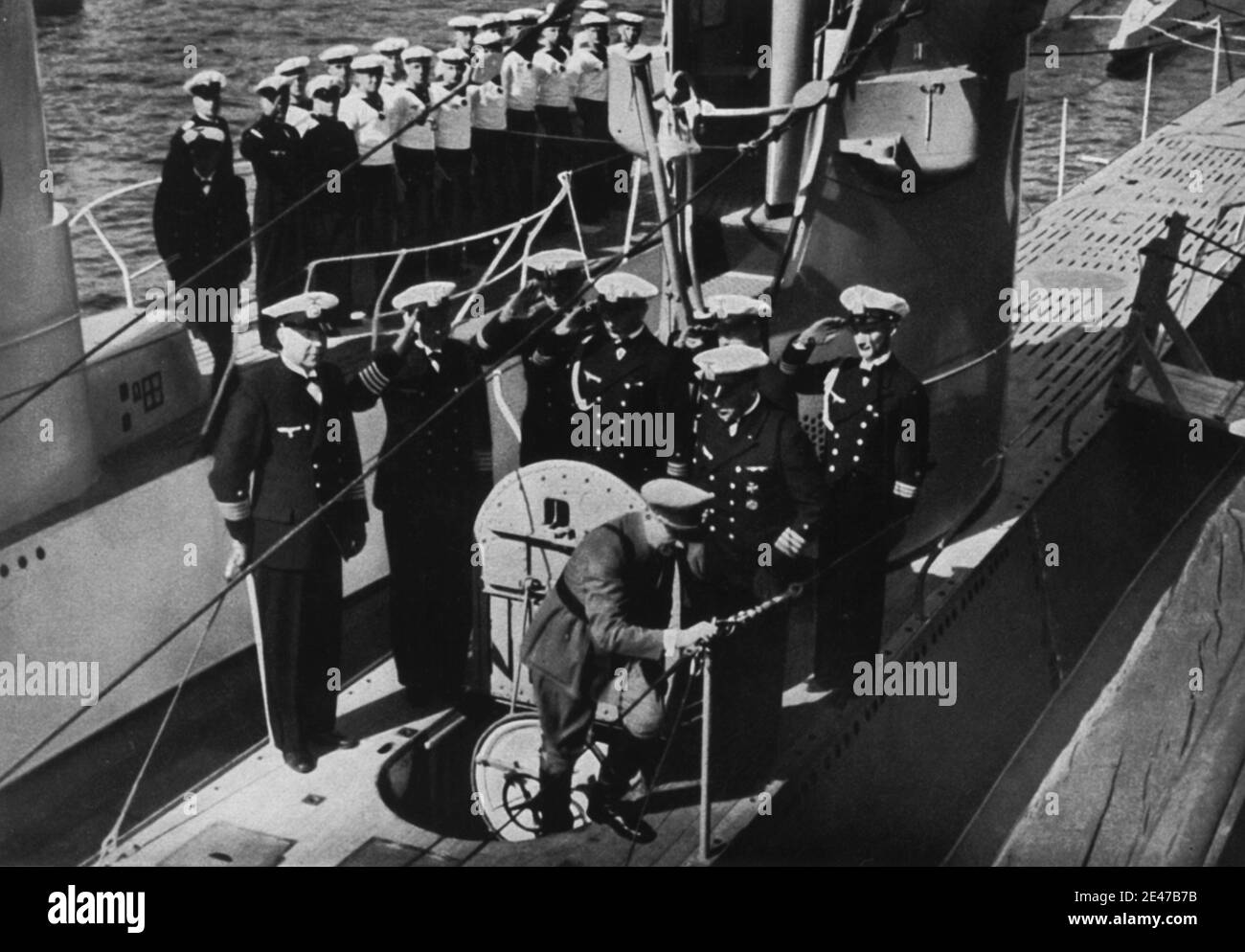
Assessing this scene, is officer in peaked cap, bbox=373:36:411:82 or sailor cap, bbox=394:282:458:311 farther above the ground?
officer in peaked cap, bbox=373:36:411:82

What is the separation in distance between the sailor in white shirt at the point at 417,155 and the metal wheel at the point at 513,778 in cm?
421

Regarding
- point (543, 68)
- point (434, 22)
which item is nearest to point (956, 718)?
point (543, 68)

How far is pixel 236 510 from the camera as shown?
463cm

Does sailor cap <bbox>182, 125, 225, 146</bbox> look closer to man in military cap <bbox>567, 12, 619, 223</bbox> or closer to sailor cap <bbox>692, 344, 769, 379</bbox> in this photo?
sailor cap <bbox>692, 344, 769, 379</bbox>

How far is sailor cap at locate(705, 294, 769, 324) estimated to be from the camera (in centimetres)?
493

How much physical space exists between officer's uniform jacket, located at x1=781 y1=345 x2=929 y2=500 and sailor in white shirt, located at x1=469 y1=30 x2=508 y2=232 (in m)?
4.36

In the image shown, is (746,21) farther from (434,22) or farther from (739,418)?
(434,22)

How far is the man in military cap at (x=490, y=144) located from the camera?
9055 mm

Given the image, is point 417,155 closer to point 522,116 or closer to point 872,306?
point 522,116

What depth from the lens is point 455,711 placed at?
5109 mm

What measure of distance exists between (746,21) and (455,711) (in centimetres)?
354

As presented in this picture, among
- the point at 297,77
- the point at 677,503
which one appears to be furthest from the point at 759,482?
the point at 297,77
